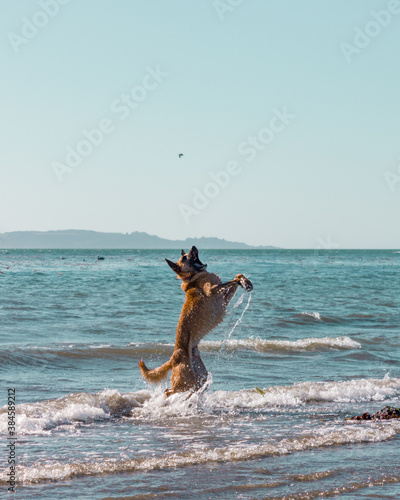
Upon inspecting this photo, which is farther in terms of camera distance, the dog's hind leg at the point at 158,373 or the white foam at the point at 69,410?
the dog's hind leg at the point at 158,373

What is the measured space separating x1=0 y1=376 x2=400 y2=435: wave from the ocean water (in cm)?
2

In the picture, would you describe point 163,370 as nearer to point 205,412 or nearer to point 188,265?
point 205,412

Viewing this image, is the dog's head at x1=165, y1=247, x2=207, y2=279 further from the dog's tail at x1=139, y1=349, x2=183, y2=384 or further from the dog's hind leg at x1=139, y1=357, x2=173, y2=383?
the dog's hind leg at x1=139, y1=357, x2=173, y2=383

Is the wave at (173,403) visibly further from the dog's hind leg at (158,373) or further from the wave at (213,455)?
the wave at (213,455)

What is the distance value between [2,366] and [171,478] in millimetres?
6645

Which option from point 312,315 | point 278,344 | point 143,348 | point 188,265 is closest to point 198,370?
point 188,265

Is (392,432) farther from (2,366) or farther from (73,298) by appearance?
(73,298)

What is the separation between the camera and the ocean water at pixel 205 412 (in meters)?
5.37

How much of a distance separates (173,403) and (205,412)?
42 cm

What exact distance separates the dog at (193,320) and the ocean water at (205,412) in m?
0.19

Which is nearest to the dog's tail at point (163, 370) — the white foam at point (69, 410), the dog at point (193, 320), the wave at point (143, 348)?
the dog at point (193, 320)

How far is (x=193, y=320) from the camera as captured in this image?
848 cm

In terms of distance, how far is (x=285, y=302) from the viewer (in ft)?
78.6

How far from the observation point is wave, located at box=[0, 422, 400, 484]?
5.50 metres
